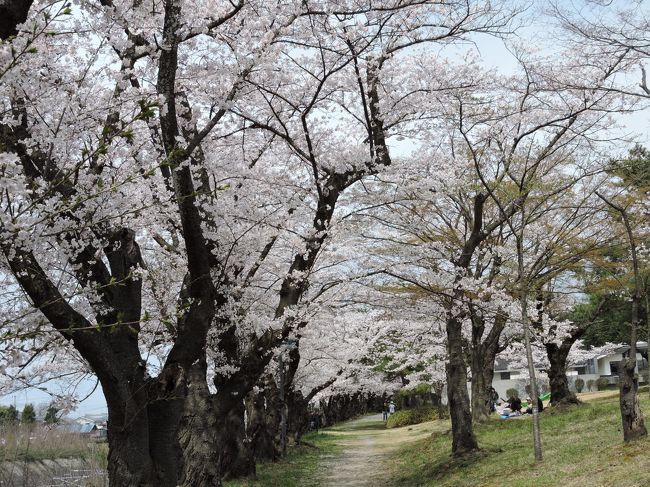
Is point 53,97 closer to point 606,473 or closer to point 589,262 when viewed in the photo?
point 606,473

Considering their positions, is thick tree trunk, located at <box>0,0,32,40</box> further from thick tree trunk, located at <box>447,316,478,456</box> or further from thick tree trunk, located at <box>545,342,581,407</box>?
thick tree trunk, located at <box>545,342,581,407</box>

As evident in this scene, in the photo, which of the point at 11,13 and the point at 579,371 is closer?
the point at 11,13

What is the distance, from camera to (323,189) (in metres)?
10.3

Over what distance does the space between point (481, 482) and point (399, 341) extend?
23674 millimetres

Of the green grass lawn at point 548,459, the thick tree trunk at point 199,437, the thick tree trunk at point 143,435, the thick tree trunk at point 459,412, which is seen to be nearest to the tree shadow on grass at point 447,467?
the green grass lawn at point 548,459

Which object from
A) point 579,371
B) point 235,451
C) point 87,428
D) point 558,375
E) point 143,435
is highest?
point 143,435

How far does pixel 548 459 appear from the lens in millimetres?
10836

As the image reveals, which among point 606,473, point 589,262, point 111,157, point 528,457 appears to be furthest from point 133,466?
point 589,262

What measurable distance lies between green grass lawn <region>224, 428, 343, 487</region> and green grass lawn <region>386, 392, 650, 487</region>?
224cm

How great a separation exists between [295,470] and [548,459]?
8355mm

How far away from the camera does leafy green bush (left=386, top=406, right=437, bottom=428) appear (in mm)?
38750

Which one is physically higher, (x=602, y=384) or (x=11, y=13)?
(x=11, y=13)

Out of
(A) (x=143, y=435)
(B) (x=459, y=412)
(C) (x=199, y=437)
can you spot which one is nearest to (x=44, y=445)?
(C) (x=199, y=437)

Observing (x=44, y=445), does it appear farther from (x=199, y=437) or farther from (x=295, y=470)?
(x=295, y=470)
